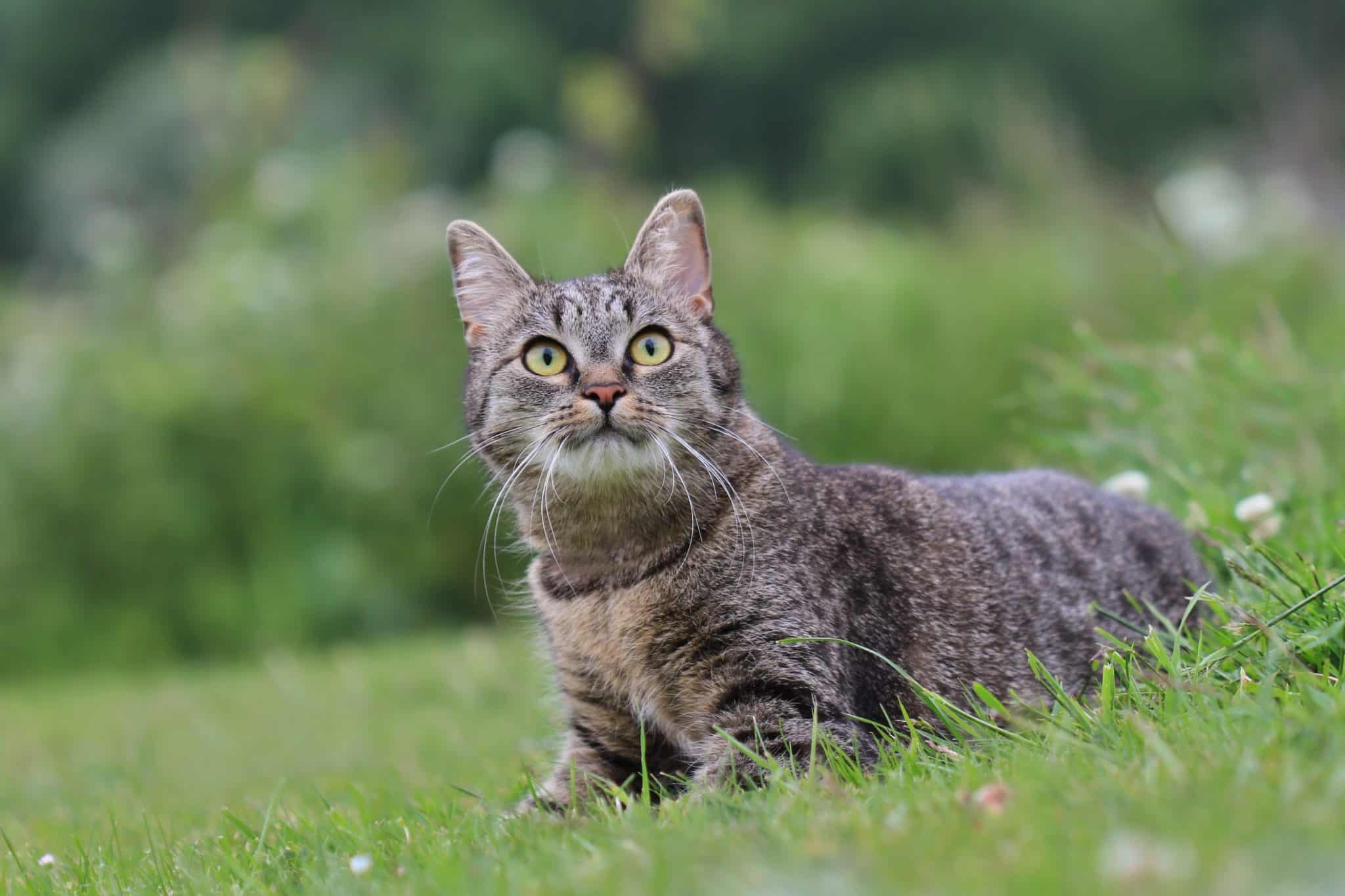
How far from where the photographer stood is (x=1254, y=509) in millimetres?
3686

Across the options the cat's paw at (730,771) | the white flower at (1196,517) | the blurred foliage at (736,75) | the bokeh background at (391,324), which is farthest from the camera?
the blurred foliage at (736,75)

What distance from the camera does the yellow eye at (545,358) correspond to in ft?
10.7

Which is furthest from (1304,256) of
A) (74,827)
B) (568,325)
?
(74,827)

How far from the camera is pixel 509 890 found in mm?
1938

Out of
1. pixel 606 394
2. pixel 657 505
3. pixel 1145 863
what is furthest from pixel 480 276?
pixel 1145 863

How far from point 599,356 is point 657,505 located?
373 mm

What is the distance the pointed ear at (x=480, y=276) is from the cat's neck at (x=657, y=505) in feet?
1.72

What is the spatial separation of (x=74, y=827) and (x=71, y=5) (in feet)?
52.1

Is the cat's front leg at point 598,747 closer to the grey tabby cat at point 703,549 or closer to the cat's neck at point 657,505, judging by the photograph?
the grey tabby cat at point 703,549

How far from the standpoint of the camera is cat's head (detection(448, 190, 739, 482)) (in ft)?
10.1

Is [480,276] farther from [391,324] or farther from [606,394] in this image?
[391,324]

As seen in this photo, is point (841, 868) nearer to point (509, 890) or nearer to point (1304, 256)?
point (509, 890)

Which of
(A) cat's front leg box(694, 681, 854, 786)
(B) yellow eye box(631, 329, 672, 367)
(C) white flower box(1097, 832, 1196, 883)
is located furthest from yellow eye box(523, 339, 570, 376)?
(C) white flower box(1097, 832, 1196, 883)

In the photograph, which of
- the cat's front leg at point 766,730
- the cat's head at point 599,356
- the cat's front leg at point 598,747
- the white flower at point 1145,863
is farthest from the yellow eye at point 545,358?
the white flower at point 1145,863
